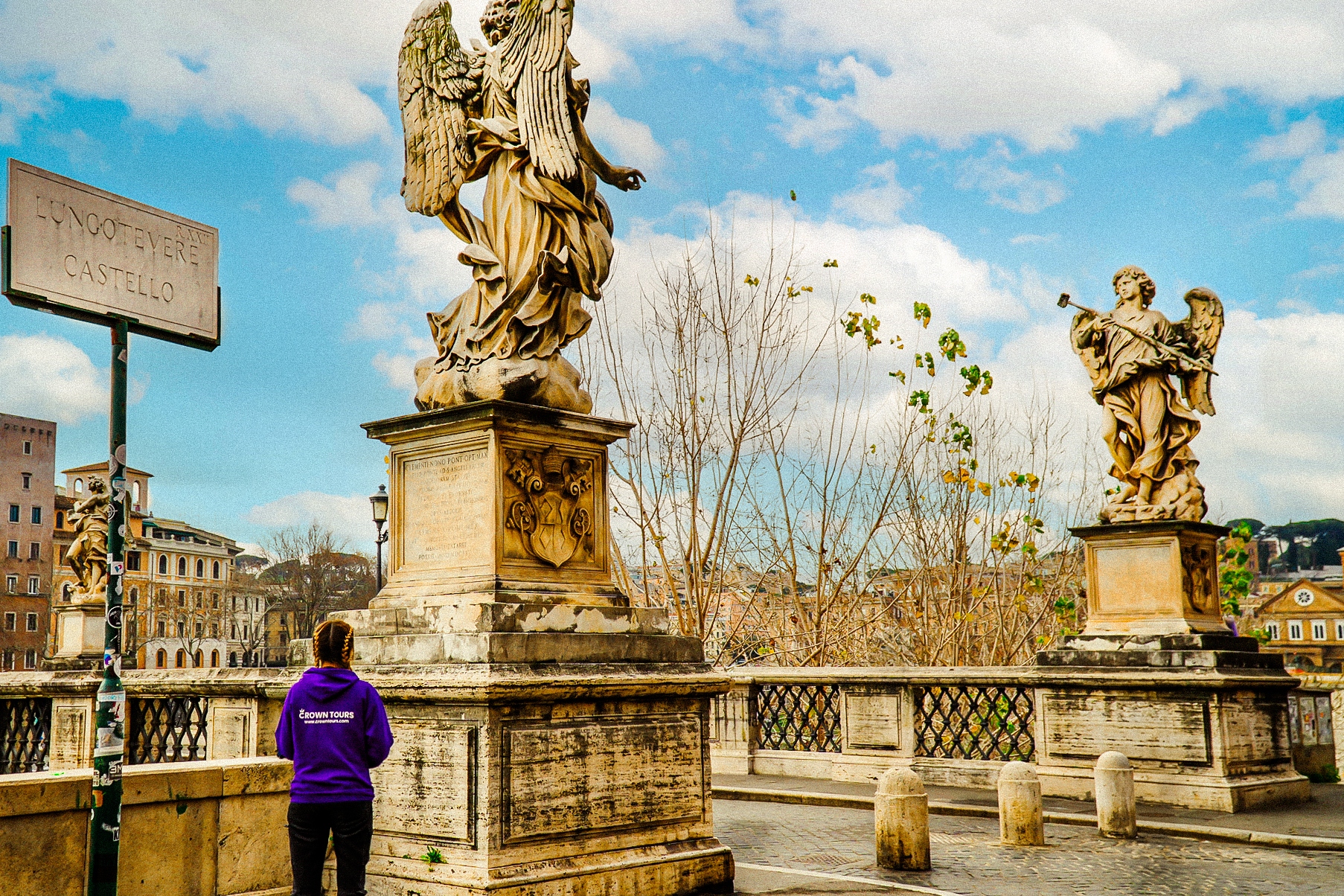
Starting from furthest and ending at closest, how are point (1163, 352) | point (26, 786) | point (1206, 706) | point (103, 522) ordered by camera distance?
point (103, 522)
point (1163, 352)
point (1206, 706)
point (26, 786)

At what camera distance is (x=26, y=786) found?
5871 millimetres

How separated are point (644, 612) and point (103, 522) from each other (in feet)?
55.8

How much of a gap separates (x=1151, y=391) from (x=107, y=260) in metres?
11.2

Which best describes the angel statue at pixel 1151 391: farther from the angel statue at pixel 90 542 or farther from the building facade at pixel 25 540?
the building facade at pixel 25 540

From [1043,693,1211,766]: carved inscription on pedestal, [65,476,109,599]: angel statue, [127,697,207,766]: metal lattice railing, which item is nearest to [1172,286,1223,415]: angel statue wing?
[1043,693,1211,766]: carved inscription on pedestal

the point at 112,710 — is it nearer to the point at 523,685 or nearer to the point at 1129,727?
the point at 523,685

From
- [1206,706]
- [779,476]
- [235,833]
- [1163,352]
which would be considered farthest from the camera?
[779,476]

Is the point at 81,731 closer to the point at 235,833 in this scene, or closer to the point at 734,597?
the point at 734,597

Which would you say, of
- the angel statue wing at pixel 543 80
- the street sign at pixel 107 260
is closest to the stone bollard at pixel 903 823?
the angel statue wing at pixel 543 80

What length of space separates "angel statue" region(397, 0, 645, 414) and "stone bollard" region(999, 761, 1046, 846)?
494 centimetres

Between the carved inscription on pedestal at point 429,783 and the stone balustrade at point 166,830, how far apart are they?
0.60 meters

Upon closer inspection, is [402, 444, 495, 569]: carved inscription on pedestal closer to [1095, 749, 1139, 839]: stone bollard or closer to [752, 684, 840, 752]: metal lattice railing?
[1095, 749, 1139, 839]: stone bollard

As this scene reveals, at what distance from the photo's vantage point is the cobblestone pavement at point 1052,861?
834 centimetres

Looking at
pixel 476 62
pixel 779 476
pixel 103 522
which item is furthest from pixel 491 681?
pixel 103 522
